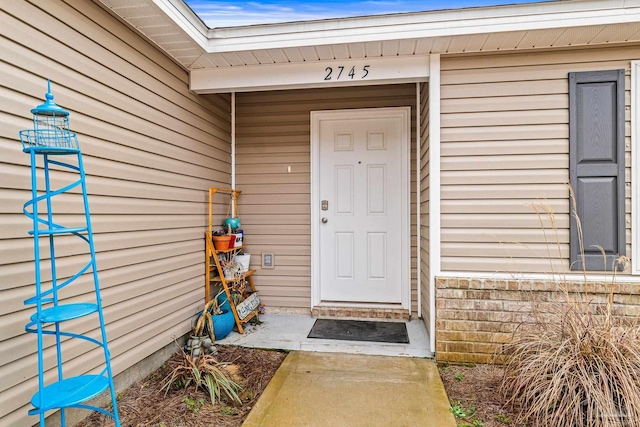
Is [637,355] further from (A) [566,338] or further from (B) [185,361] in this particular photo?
(B) [185,361]

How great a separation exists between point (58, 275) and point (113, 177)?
65 centimetres

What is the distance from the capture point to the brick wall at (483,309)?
2562 mm

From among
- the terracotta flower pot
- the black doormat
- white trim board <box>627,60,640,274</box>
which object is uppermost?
white trim board <box>627,60,640,274</box>

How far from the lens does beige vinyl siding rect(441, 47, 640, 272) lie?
2.62 m

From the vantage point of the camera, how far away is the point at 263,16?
270cm

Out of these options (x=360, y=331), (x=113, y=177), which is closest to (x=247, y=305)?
(x=360, y=331)

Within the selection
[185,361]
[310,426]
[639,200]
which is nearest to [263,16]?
[185,361]

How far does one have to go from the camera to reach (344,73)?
2895 millimetres

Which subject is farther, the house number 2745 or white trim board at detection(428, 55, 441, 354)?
the house number 2745

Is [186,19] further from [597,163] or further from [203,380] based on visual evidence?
[597,163]

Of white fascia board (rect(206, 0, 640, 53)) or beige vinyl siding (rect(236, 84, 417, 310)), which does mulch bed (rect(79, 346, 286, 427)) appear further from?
white fascia board (rect(206, 0, 640, 53))

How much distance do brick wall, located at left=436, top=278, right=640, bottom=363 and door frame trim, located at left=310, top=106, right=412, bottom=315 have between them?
94cm

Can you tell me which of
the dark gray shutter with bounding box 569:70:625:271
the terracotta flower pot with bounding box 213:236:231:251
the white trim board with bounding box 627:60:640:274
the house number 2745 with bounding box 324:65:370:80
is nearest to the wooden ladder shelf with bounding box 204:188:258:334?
the terracotta flower pot with bounding box 213:236:231:251

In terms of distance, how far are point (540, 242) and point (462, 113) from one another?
1.09 metres
